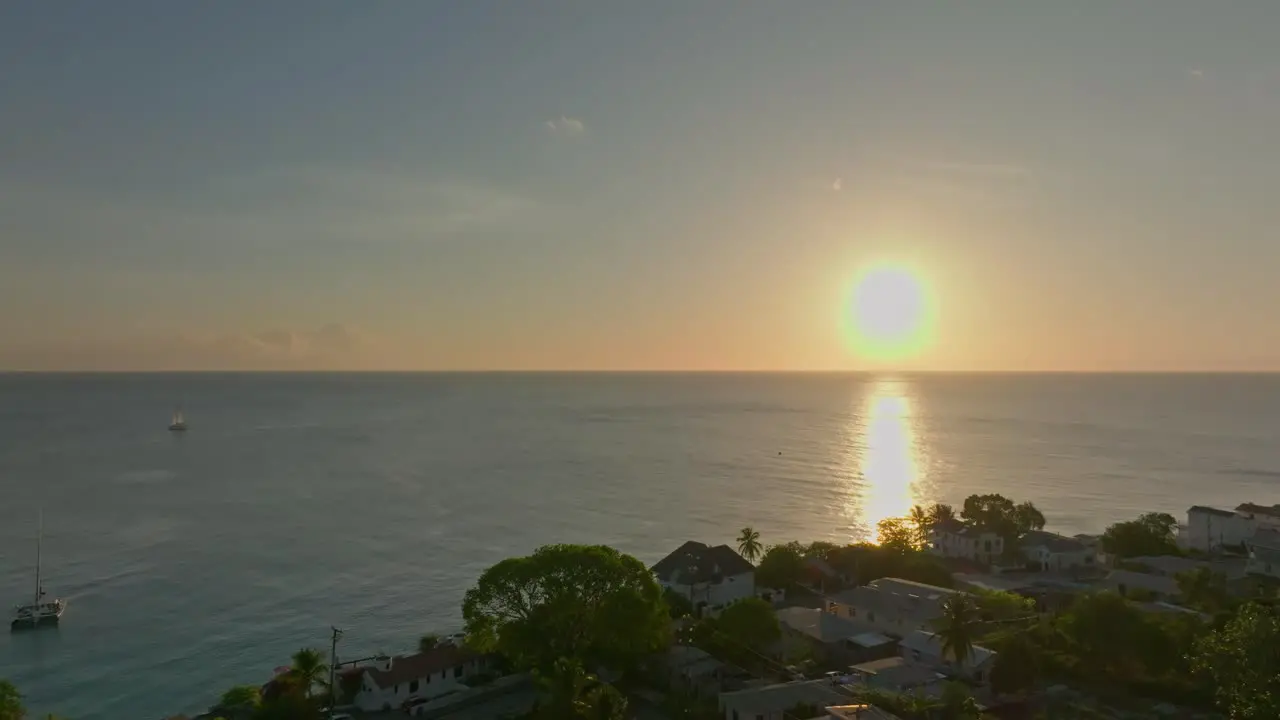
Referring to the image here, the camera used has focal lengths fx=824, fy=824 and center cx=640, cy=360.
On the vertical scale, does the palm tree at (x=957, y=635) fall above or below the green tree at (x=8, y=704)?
above

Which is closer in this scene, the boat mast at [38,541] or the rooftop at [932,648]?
the rooftop at [932,648]

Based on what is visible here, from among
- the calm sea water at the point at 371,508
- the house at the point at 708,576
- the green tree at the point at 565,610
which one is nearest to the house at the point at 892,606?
the house at the point at 708,576

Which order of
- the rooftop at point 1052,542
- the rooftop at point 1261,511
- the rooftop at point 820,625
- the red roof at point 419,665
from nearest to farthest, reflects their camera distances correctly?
the red roof at point 419,665, the rooftop at point 820,625, the rooftop at point 1052,542, the rooftop at point 1261,511

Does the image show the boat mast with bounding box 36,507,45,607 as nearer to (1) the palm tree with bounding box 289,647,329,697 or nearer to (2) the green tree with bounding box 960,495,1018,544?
(1) the palm tree with bounding box 289,647,329,697

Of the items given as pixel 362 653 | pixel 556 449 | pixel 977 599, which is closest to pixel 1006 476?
pixel 556 449

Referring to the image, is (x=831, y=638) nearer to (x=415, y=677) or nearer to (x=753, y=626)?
(x=753, y=626)

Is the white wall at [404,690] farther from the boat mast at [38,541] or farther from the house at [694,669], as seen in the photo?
the boat mast at [38,541]
